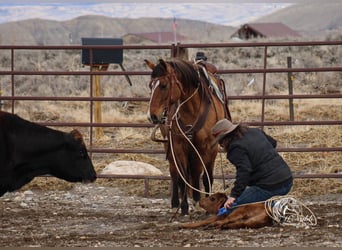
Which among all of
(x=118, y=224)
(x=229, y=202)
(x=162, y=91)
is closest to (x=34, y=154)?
(x=118, y=224)

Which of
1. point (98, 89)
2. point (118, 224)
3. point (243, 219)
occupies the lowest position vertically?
point (118, 224)

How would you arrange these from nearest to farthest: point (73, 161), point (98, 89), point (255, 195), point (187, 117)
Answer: point (255, 195)
point (73, 161)
point (187, 117)
point (98, 89)

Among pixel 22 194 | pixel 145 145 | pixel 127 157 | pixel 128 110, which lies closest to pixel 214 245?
pixel 22 194

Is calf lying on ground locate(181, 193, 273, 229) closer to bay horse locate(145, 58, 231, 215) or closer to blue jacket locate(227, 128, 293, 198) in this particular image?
blue jacket locate(227, 128, 293, 198)

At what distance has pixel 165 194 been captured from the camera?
11.4 meters

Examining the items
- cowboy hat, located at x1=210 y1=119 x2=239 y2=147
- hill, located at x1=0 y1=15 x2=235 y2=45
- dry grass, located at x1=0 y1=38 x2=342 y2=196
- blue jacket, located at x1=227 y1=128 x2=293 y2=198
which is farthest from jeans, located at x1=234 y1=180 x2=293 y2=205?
hill, located at x1=0 y1=15 x2=235 y2=45

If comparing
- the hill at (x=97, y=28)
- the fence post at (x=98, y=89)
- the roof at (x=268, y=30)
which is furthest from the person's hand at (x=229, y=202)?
the hill at (x=97, y=28)

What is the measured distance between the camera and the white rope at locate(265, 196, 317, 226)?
8.05 m

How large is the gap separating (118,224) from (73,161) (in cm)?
98

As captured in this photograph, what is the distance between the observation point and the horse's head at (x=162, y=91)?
866 centimetres

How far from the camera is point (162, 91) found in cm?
877

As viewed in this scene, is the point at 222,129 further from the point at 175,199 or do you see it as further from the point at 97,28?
the point at 97,28

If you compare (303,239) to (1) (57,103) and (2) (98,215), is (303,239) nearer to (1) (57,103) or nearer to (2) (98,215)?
(2) (98,215)

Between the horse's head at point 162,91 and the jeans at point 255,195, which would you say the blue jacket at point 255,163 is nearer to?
the jeans at point 255,195
